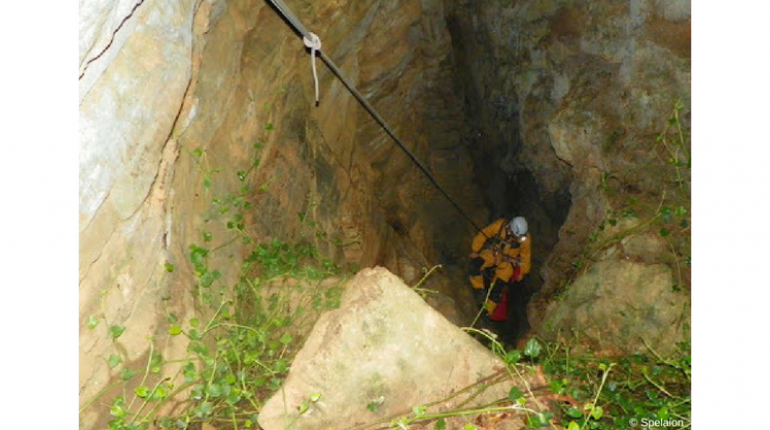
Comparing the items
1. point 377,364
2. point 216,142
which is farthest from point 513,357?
point 216,142

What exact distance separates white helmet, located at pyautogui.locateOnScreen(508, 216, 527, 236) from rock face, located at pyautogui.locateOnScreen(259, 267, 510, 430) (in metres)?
5.26

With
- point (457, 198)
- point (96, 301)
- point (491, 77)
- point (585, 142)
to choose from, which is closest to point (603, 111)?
point (585, 142)

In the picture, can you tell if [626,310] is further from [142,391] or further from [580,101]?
[142,391]

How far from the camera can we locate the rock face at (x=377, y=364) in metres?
2.38

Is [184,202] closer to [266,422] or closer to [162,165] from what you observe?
[162,165]

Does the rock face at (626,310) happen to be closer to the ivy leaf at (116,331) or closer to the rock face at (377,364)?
the rock face at (377,364)

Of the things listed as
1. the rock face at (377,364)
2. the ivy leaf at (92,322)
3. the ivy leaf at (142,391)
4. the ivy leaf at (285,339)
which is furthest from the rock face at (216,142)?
the rock face at (377,364)

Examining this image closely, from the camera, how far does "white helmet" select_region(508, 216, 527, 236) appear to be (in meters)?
7.64

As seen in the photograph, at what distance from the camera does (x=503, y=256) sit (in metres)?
7.96

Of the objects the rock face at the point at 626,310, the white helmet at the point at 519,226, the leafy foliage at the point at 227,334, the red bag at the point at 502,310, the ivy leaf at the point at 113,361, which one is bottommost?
the red bag at the point at 502,310

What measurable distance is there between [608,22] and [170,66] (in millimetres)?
5346

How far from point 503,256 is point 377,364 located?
586 centimetres

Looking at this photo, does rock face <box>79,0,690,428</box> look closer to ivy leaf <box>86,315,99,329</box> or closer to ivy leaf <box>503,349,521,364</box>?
ivy leaf <box>86,315,99,329</box>

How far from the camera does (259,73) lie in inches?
160
